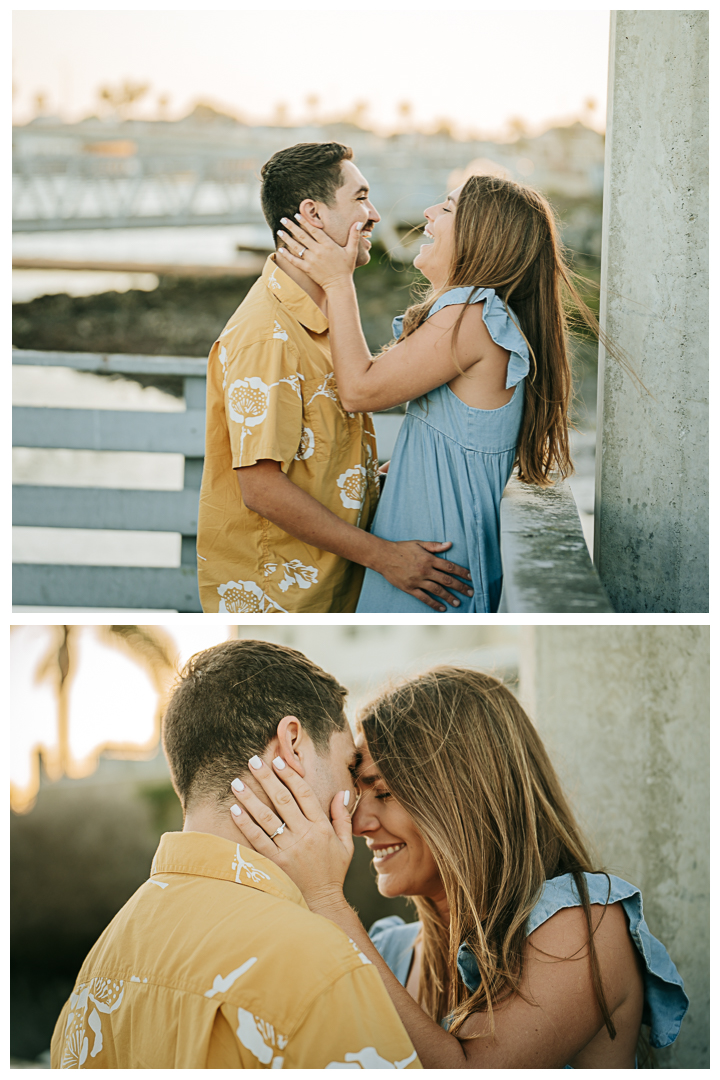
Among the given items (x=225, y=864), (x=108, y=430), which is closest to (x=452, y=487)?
(x=225, y=864)

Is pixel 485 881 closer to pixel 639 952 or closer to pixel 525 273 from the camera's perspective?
pixel 639 952

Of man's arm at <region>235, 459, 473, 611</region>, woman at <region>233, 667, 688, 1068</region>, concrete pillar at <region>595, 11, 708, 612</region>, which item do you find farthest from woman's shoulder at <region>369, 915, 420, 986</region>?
concrete pillar at <region>595, 11, 708, 612</region>

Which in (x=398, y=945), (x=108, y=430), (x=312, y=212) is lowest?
(x=398, y=945)

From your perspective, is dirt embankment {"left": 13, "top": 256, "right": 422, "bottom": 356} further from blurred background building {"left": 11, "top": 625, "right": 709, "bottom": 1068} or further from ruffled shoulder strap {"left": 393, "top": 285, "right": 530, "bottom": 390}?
ruffled shoulder strap {"left": 393, "top": 285, "right": 530, "bottom": 390}

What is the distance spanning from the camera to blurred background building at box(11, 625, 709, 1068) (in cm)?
250

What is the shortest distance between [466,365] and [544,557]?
499 mm

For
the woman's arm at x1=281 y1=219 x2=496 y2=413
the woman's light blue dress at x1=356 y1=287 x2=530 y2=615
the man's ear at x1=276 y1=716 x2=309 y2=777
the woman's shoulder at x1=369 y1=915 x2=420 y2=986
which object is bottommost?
the woman's shoulder at x1=369 y1=915 x2=420 y2=986

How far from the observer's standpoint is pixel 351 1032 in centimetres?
126

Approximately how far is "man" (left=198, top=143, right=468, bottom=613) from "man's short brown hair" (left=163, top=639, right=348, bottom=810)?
402mm

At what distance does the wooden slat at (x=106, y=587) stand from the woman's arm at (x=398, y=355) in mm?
1830

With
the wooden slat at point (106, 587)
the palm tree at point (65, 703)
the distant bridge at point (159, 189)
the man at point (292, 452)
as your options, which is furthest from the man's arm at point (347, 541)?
the distant bridge at point (159, 189)

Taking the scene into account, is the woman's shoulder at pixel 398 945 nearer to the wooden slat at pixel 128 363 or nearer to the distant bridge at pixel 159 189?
the wooden slat at pixel 128 363

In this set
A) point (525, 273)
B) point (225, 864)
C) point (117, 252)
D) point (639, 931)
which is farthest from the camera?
point (117, 252)

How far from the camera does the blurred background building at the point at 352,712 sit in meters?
2.50
